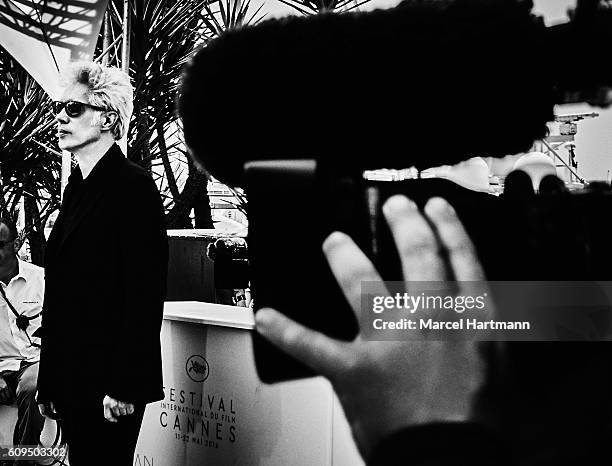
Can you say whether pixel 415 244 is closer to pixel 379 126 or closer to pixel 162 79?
pixel 379 126

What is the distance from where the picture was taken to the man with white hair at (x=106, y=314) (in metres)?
1.97

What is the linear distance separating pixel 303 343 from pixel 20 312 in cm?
218

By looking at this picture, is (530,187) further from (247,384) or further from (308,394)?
(247,384)

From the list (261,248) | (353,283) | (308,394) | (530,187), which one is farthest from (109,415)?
(530,187)

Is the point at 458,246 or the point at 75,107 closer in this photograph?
the point at 458,246

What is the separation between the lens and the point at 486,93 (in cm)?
115

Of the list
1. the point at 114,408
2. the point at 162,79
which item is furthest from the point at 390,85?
the point at 162,79

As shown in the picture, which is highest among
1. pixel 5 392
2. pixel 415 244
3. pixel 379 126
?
pixel 379 126

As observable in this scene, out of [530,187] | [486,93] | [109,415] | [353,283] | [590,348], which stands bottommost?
[109,415]

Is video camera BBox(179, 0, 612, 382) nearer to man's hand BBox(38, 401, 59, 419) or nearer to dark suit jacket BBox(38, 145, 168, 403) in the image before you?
dark suit jacket BBox(38, 145, 168, 403)

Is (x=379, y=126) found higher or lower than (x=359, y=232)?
higher

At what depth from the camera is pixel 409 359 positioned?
1.23 metres

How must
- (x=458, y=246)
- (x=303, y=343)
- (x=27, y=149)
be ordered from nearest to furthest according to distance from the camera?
1. (x=458, y=246)
2. (x=303, y=343)
3. (x=27, y=149)

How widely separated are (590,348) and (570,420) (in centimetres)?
12
